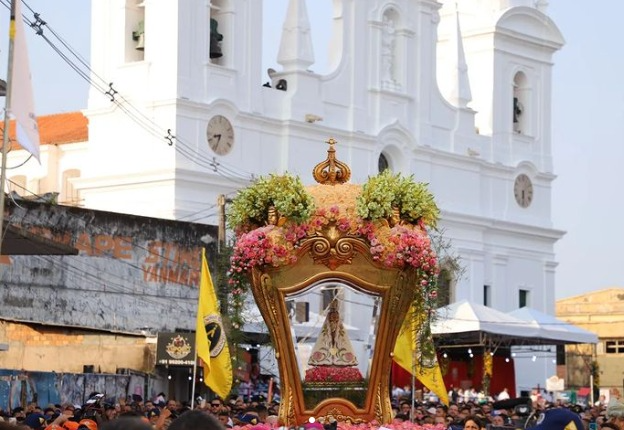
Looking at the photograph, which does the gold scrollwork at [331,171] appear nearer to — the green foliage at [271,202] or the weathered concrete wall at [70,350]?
the green foliage at [271,202]

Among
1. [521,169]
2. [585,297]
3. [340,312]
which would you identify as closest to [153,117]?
[521,169]

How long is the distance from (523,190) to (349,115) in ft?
33.3

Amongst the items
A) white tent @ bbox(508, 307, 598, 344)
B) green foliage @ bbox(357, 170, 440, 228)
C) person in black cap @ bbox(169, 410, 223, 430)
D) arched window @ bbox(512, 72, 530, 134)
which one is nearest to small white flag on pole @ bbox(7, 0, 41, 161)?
green foliage @ bbox(357, 170, 440, 228)

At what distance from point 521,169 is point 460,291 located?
5.71 m

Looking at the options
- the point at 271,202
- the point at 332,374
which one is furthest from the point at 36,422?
the point at 271,202

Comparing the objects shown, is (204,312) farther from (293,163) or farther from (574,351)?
(574,351)

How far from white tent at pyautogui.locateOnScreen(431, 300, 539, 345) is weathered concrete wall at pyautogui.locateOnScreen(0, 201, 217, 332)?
6192 mm

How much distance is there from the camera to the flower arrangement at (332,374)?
15594 mm

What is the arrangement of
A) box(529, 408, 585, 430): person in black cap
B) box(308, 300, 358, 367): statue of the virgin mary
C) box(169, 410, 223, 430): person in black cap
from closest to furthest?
box(169, 410, 223, 430): person in black cap
box(529, 408, 585, 430): person in black cap
box(308, 300, 358, 367): statue of the virgin mary

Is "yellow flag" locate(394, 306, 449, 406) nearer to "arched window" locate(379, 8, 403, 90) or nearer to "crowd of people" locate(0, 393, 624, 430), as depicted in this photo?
"crowd of people" locate(0, 393, 624, 430)

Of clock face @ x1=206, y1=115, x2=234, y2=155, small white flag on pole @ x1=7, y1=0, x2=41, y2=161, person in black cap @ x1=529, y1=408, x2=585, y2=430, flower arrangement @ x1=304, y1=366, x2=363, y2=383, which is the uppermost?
clock face @ x1=206, y1=115, x2=234, y2=155

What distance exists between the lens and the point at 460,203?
187 ft

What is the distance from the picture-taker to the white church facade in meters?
47.3

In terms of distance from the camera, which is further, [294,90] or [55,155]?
[55,155]
